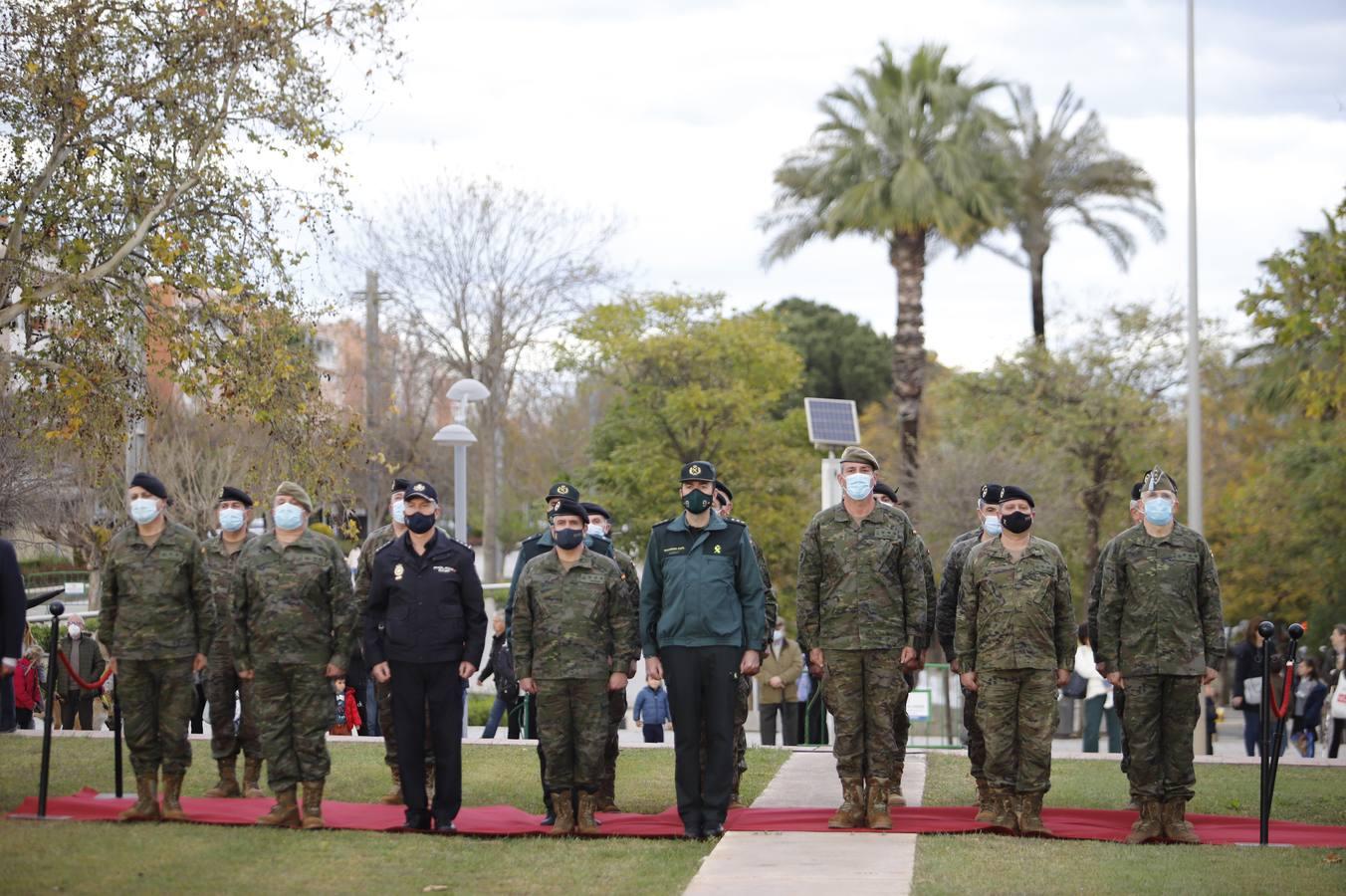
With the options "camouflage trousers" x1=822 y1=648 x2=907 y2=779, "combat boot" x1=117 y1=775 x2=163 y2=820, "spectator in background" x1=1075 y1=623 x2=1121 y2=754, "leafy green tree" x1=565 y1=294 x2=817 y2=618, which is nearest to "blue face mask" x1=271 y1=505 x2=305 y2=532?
"combat boot" x1=117 y1=775 x2=163 y2=820

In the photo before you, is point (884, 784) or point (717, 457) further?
point (717, 457)

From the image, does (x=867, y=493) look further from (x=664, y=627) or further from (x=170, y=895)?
(x=170, y=895)

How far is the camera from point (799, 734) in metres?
19.7

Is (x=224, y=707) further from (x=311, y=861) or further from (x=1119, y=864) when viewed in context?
(x=1119, y=864)

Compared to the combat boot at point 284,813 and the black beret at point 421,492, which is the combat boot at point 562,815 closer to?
the combat boot at point 284,813

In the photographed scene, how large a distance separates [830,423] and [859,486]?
2007cm

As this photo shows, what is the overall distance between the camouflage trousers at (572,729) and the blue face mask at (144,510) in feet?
8.64

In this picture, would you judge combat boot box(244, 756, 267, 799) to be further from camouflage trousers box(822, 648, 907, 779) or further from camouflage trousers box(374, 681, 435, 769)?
camouflage trousers box(822, 648, 907, 779)

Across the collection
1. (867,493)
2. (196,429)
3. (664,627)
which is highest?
(196,429)

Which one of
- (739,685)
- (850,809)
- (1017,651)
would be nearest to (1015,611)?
(1017,651)

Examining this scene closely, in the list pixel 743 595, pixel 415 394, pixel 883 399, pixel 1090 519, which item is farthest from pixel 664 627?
pixel 883 399

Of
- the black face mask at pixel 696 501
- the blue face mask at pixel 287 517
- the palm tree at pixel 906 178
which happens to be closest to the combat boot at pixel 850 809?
the black face mask at pixel 696 501

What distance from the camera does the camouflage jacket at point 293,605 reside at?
10.1m

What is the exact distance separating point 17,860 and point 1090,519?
37939 mm
